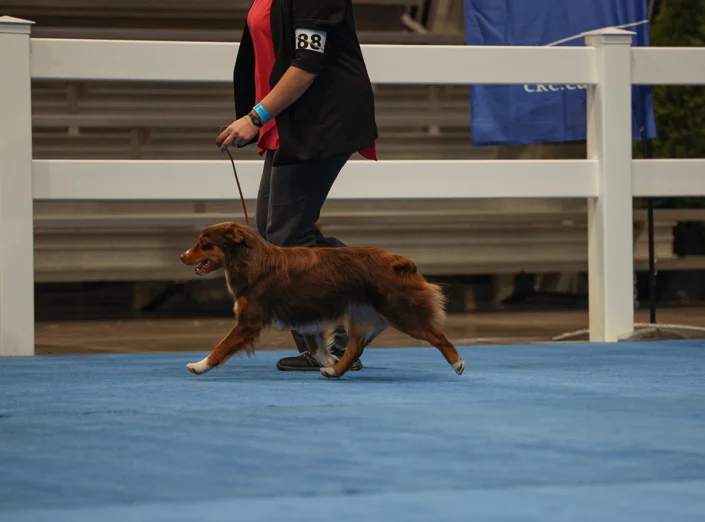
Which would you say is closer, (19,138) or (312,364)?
(312,364)

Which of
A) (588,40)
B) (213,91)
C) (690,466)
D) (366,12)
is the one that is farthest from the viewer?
(366,12)

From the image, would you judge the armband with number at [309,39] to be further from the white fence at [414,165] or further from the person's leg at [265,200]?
the white fence at [414,165]

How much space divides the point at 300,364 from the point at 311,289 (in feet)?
1.32

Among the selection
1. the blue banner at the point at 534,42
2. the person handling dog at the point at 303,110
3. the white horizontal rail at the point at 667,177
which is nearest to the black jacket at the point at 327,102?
the person handling dog at the point at 303,110

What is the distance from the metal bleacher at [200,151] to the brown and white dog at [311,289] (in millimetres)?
4023

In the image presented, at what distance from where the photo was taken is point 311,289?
3469 mm

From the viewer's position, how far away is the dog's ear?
11.4 ft

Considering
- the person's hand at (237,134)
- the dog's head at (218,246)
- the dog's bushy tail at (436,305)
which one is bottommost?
the dog's bushy tail at (436,305)

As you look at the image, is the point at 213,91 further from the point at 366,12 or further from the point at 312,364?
the point at 312,364

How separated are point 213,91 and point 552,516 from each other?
7.60 meters

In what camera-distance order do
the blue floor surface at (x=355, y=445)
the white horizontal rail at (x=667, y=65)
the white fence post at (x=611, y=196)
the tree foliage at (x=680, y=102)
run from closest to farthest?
the blue floor surface at (x=355, y=445), the white fence post at (x=611, y=196), the white horizontal rail at (x=667, y=65), the tree foliage at (x=680, y=102)

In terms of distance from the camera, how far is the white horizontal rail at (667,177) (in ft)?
16.3

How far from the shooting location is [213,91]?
29.8 feet

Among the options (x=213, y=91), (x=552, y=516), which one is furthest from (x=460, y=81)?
(x=213, y=91)
